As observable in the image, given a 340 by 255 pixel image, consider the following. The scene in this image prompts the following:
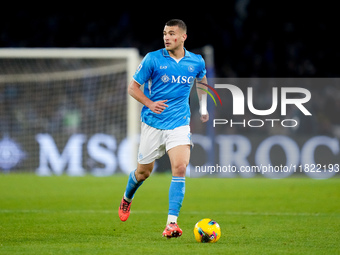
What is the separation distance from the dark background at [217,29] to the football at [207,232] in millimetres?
16957

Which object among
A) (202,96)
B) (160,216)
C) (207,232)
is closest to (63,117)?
(160,216)

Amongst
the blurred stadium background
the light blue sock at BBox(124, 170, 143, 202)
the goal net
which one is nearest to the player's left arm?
the light blue sock at BBox(124, 170, 143, 202)

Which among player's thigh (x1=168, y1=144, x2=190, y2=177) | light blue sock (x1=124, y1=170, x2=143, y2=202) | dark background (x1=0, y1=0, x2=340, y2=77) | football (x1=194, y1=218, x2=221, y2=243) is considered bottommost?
football (x1=194, y1=218, x2=221, y2=243)

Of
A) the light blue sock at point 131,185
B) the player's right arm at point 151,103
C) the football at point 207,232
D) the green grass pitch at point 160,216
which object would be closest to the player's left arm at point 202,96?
the player's right arm at point 151,103

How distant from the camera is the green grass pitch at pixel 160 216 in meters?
6.11

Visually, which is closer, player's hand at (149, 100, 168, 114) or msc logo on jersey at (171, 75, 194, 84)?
player's hand at (149, 100, 168, 114)

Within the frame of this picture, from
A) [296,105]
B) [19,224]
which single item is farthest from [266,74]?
[19,224]

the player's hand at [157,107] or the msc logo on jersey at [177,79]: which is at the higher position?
the msc logo on jersey at [177,79]

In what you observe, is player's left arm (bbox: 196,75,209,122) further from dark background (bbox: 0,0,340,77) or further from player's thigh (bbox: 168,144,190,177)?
dark background (bbox: 0,0,340,77)

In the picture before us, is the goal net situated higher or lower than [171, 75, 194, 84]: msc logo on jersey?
lower

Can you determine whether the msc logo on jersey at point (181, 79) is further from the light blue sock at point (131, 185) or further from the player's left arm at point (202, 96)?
the light blue sock at point (131, 185)

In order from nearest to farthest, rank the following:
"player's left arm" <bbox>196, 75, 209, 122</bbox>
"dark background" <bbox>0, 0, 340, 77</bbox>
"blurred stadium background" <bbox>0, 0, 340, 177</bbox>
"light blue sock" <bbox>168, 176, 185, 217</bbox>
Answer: "light blue sock" <bbox>168, 176, 185, 217</bbox> < "player's left arm" <bbox>196, 75, 209, 122</bbox> < "blurred stadium background" <bbox>0, 0, 340, 177</bbox> < "dark background" <bbox>0, 0, 340, 77</bbox>

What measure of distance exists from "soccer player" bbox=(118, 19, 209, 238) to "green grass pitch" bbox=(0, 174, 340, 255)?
0.84 metres

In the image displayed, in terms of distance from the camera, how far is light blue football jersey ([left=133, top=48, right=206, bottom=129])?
7.03 meters
